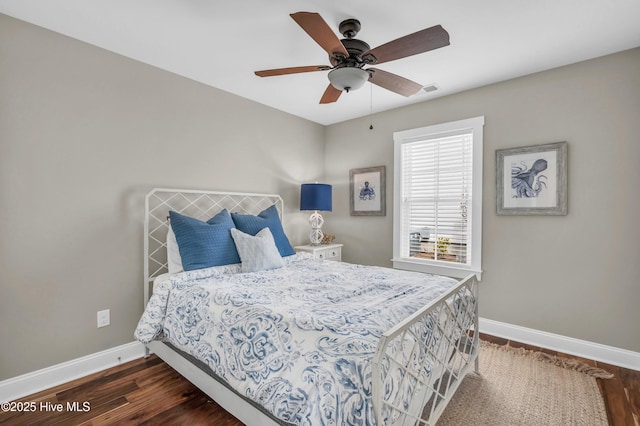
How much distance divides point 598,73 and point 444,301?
2.48 metres

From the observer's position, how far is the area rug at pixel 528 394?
1788 mm

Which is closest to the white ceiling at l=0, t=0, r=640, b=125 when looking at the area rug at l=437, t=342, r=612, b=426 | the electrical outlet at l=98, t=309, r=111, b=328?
the electrical outlet at l=98, t=309, r=111, b=328

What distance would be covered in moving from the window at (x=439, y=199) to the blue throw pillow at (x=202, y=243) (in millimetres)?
2101

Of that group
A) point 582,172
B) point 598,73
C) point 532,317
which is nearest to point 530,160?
point 582,172

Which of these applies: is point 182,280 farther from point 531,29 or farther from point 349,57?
point 531,29

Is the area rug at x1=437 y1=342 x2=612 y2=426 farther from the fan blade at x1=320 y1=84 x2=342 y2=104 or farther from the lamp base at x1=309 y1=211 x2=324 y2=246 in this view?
the fan blade at x1=320 y1=84 x2=342 y2=104

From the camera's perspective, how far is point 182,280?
2191 mm

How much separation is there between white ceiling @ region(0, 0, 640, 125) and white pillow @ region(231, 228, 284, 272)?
1.52m

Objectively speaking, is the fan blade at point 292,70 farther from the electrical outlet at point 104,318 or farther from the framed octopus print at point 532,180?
the electrical outlet at point 104,318

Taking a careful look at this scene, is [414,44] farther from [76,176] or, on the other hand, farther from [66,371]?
[66,371]

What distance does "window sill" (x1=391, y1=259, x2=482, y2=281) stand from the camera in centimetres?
316

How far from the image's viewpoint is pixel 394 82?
2.22 m

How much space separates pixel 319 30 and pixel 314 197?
7.56ft

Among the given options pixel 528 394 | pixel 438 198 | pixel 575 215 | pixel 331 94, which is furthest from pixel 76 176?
pixel 575 215
